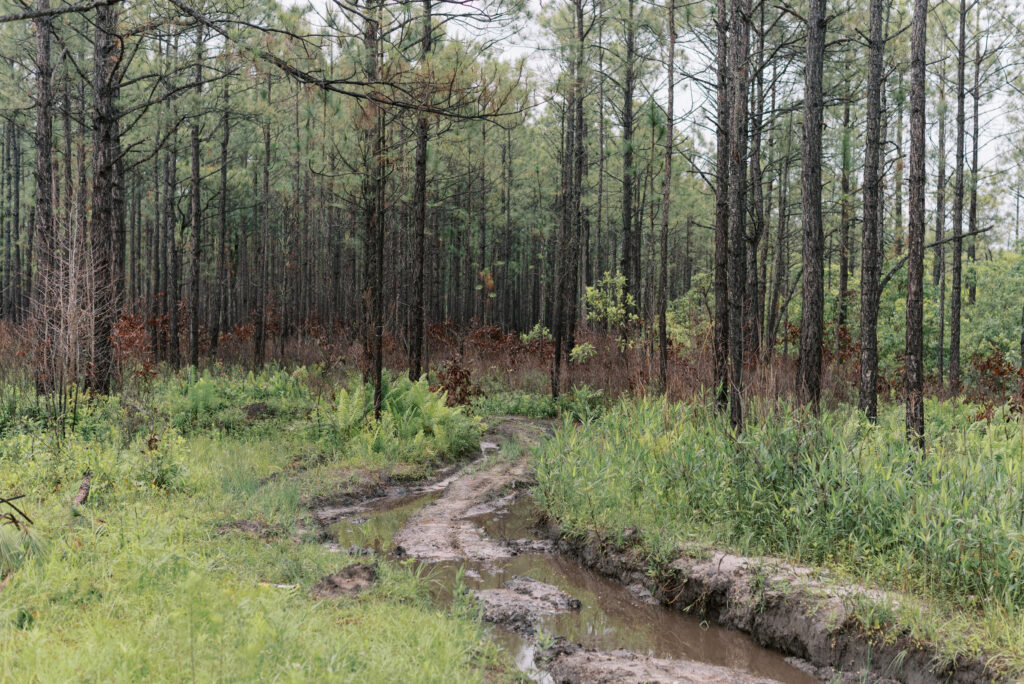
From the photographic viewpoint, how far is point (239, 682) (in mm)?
2826

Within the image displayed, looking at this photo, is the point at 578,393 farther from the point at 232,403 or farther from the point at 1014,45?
the point at 1014,45

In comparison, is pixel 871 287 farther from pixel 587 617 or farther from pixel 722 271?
pixel 587 617

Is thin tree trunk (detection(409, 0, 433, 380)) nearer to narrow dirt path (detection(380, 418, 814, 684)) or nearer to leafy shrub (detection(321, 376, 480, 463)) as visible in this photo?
leafy shrub (detection(321, 376, 480, 463))

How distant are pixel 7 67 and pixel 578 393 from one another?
20792 millimetres

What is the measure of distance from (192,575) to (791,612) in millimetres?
4082

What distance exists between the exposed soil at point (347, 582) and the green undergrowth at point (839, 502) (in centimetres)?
243

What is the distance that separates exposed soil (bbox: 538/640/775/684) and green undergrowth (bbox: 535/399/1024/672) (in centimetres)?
108

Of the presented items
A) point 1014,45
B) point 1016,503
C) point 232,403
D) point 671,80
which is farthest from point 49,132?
point 1014,45

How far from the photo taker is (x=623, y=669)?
13.7ft

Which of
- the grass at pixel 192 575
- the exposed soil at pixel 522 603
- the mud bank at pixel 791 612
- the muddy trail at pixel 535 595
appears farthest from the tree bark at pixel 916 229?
the grass at pixel 192 575

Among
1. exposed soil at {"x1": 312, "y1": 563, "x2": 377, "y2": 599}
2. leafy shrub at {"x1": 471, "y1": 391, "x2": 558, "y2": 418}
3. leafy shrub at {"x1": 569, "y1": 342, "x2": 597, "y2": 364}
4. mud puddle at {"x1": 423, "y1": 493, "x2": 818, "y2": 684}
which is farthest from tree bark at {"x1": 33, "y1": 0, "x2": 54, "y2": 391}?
leafy shrub at {"x1": 569, "y1": 342, "x2": 597, "y2": 364}

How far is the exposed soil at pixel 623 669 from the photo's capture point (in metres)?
4.08

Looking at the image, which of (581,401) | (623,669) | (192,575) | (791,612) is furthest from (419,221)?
(192,575)

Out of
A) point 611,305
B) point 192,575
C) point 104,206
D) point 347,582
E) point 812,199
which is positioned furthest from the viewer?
point 611,305
